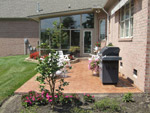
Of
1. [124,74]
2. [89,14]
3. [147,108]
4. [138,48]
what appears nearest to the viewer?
[147,108]

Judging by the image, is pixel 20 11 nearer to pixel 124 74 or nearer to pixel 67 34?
pixel 67 34

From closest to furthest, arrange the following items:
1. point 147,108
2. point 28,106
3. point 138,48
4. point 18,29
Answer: point 147,108, point 28,106, point 138,48, point 18,29

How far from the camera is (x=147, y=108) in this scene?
3.83 meters

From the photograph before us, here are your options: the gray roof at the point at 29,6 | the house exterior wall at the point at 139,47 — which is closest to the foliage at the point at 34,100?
the house exterior wall at the point at 139,47

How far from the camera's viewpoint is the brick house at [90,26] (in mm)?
4938

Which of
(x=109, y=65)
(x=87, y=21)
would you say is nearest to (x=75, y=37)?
(x=87, y=21)

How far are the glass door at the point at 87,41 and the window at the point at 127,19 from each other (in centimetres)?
559

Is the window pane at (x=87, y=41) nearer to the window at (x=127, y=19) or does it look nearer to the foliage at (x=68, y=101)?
the window at (x=127, y=19)

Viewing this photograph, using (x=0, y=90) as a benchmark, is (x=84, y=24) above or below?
above

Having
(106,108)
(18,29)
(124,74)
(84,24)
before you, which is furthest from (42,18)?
(106,108)

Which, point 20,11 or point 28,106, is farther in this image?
point 20,11

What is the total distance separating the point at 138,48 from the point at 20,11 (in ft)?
56.7

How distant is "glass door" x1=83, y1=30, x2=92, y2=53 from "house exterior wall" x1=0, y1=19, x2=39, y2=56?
7173 mm

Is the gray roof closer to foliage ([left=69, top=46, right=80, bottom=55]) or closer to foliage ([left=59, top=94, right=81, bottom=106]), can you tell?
foliage ([left=69, top=46, right=80, bottom=55])
